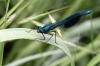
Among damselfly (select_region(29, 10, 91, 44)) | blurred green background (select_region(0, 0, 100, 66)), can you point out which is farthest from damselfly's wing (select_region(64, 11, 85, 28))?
blurred green background (select_region(0, 0, 100, 66))

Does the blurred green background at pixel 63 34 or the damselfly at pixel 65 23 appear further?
the blurred green background at pixel 63 34

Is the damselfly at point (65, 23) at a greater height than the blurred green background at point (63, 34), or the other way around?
the blurred green background at point (63, 34)

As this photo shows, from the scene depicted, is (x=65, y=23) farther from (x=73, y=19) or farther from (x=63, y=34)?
(x=63, y=34)

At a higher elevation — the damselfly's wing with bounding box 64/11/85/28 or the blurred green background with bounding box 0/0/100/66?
the blurred green background with bounding box 0/0/100/66

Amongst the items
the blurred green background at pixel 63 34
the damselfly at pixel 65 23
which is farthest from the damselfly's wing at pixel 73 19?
the blurred green background at pixel 63 34

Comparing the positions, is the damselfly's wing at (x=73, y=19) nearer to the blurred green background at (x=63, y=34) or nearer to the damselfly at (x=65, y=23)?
the damselfly at (x=65, y=23)

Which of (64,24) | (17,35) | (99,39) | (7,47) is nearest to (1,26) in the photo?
(17,35)

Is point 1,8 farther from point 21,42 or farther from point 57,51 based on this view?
point 57,51

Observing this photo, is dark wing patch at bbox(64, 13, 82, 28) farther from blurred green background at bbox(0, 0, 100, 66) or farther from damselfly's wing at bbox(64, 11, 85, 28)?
blurred green background at bbox(0, 0, 100, 66)

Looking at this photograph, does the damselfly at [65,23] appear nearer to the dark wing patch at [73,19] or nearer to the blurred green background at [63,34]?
the dark wing patch at [73,19]

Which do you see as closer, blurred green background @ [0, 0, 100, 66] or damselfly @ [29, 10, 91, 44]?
damselfly @ [29, 10, 91, 44]

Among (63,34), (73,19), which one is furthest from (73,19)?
(63,34)
